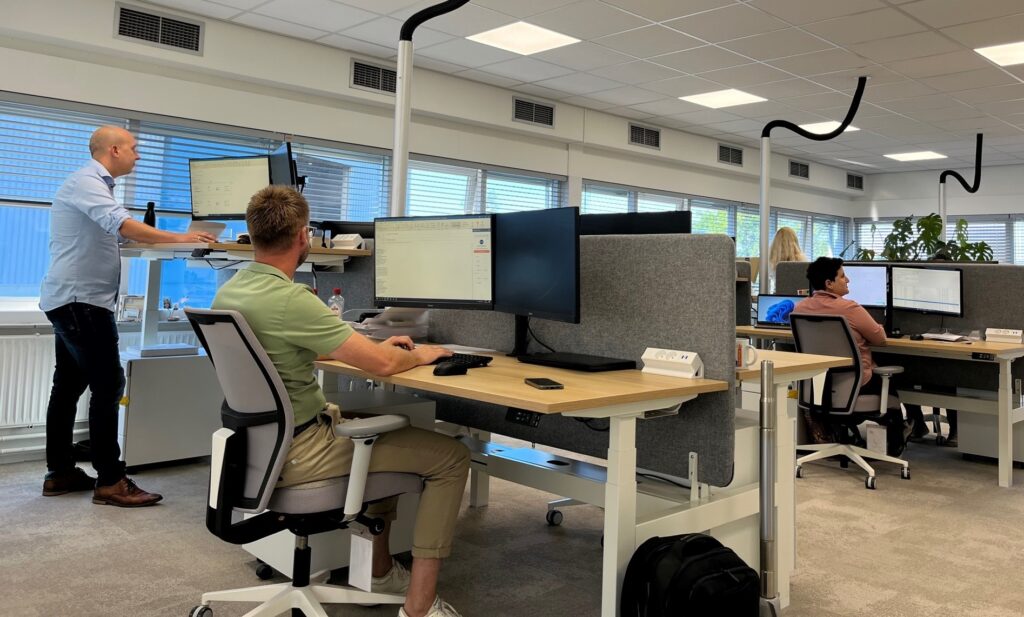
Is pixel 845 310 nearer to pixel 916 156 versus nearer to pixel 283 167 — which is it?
pixel 283 167

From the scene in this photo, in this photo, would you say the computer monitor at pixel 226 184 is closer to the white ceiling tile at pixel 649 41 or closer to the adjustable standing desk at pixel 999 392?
the white ceiling tile at pixel 649 41

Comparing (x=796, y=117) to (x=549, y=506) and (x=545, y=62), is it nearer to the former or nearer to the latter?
(x=545, y=62)

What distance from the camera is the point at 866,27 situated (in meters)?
4.32

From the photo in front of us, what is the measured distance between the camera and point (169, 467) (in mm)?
3436

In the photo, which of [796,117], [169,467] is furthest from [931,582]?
[796,117]

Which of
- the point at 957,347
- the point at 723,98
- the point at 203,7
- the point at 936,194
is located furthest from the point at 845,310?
the point at 936,194

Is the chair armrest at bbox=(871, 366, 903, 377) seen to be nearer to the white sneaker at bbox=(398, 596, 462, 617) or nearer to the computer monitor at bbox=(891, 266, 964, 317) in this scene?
the computer monitor at bbox=(891, 266, 964, 317)

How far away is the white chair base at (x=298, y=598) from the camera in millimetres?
1691

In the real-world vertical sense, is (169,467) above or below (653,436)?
below

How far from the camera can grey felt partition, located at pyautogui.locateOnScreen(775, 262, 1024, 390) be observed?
390cm

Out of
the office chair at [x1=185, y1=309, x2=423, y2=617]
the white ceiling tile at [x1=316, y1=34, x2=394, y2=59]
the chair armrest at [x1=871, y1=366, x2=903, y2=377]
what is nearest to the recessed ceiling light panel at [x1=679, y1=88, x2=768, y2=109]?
the white ceiling tile at [x1=316, y1=34, x2=394, y2=59]

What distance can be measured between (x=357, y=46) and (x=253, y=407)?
384 centimetres

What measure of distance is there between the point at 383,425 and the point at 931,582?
70.5 inches

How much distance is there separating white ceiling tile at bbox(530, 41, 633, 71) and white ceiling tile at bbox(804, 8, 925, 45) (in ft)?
4.05
